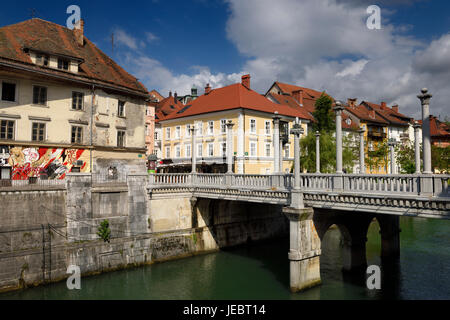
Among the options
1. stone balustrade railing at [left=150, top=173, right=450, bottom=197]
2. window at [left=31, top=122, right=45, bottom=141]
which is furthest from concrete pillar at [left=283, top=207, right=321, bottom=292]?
window at [left=31, top=122, right=45, bottom=141]

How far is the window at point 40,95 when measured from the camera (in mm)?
25109

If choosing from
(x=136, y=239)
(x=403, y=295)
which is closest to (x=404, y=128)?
(x=403, y=295)

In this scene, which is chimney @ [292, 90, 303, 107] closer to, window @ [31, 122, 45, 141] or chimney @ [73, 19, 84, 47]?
chimney @ [73, 19, 84, 47]

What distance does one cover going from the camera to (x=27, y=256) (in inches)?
717

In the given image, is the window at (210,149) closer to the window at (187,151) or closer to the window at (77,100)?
the window at (187,151)

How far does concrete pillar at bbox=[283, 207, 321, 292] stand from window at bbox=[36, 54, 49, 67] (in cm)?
2152

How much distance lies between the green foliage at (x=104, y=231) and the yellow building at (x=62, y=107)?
7640mm

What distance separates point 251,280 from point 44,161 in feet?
59.2

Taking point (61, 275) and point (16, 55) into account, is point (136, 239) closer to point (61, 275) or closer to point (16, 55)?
point (61, 275)

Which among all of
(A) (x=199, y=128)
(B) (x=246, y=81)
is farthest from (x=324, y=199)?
(B) (x=246, y=81)

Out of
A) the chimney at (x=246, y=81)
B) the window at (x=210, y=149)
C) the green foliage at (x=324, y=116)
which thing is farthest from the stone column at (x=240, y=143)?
the green foliage at (x=324, y=116)

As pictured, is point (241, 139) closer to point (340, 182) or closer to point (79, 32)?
point (79, 32)
